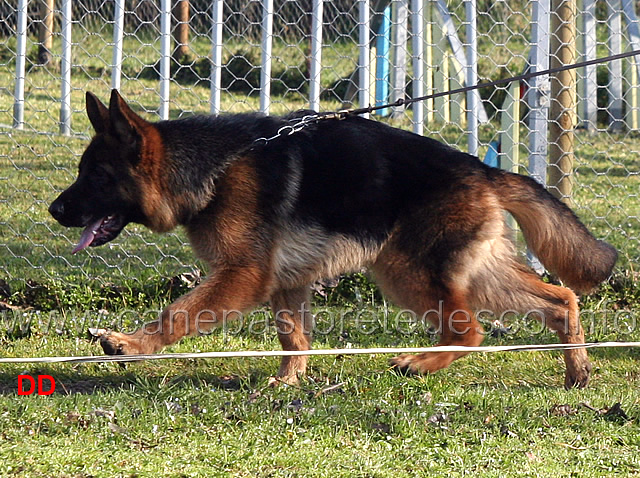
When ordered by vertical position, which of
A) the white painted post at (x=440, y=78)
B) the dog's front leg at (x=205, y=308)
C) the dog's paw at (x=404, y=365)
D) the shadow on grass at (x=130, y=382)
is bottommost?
the shadow on grass at (x=130, y=382)

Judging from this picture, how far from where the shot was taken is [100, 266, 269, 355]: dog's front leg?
3.49 metres

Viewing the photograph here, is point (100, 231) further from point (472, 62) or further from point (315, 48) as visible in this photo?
point (472, 62)

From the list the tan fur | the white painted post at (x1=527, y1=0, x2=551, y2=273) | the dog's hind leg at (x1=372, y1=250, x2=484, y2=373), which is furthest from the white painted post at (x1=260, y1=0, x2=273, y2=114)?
the dog's hind leg at (x1=372, y1=250, x2=484, y2=373)

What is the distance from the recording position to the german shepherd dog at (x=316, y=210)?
12.1 ft

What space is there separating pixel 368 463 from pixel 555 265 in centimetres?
154

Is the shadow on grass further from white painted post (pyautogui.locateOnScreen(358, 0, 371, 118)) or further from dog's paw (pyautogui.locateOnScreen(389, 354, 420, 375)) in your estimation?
white painted post (pyautogui.locateOnScreen(358, 0, 371, 118))

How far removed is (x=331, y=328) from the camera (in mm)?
4957

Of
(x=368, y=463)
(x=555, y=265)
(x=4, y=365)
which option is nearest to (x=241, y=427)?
(x=368, y=463)

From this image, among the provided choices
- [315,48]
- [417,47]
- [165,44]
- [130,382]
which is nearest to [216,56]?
[165,44]

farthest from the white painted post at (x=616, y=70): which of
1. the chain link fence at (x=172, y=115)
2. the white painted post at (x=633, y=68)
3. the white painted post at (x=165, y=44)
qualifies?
the white painted post at (x=165, y=44)

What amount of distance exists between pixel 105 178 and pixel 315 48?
89.3 inches

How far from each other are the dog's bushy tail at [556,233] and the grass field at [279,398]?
1.82ft

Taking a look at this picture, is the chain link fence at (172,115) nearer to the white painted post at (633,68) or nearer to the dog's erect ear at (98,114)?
the white painted post at (633,68)

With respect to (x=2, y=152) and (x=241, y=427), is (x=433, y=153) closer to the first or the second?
(x=241, y=427)
